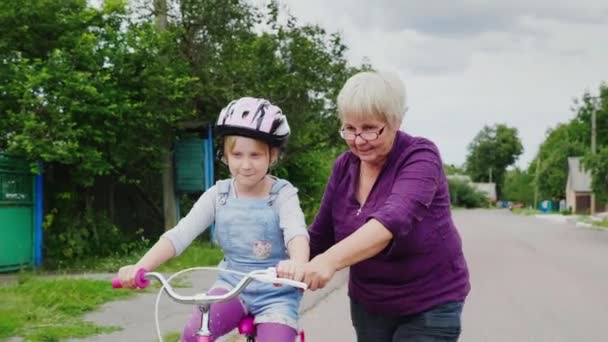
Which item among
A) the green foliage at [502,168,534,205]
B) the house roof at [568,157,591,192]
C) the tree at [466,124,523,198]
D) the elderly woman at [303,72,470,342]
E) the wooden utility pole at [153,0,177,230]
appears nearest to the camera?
the elderly woman at [303,72,470,342]

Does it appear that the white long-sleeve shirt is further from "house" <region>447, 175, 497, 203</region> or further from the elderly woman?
"house" <region>447, 175, 497, 203</region>

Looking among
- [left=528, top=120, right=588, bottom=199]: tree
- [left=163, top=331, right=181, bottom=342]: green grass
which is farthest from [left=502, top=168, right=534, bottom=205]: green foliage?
[left=163, top=331, right=181, bottom=342]: green grass

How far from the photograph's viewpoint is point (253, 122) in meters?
3.17

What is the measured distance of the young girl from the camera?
3195 mm

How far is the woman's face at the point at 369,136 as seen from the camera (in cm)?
A: 297

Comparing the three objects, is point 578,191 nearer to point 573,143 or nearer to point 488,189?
point 573,143

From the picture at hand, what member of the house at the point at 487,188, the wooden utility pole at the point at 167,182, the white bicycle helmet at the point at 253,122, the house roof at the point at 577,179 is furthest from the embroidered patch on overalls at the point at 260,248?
the house at the point at 487,188

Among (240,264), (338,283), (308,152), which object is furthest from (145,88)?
(240,264)

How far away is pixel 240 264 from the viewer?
341 cm

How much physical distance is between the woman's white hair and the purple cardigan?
187 millimetres

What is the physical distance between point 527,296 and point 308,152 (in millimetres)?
8603

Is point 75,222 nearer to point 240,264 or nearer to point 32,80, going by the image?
point 32,80

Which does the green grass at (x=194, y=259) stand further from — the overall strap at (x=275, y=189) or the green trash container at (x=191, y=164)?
the overall strap at (x=275, y=189)

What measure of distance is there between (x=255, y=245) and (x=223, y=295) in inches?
24.5
